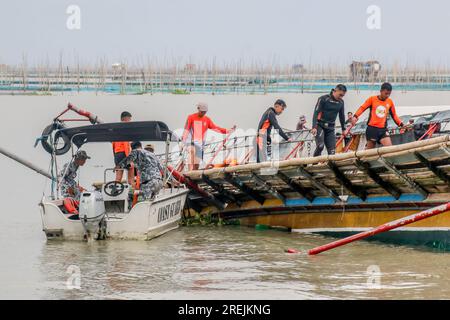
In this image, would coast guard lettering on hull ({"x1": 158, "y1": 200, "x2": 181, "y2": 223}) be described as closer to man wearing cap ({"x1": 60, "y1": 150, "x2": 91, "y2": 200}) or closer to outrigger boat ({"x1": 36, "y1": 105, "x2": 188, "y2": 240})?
outrigger boat ({"x1": 36, "y1": 105, "x2": 188, "y2": 240})

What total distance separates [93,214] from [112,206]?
6.57 feet

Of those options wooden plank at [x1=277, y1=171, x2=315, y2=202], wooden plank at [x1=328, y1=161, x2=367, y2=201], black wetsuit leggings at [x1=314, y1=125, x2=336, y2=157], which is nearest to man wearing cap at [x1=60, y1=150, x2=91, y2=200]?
wooden plank at [x1=277, y1=171, x2=315, y2=202]

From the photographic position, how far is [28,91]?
3925cm

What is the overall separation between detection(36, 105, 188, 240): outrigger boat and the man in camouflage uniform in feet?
0.54

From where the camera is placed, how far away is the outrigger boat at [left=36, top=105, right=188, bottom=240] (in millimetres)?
16109


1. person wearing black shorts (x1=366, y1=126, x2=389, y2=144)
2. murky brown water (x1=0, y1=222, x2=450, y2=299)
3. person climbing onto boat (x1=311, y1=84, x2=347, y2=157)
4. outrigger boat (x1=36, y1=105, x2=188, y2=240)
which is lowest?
murky brown water (x1=0, y1=222, x2=450, y2=299)

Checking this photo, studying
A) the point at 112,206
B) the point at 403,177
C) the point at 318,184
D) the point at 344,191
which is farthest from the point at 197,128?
the point at 403,177

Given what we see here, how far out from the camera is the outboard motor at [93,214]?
51.9ft

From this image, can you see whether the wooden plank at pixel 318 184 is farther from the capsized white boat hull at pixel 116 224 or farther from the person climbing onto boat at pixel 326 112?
the capsized white boat hull at pixel 116 224

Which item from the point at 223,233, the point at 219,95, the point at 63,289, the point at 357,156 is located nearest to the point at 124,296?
the point at 63,289

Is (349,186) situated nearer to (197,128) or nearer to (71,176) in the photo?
(197,128)

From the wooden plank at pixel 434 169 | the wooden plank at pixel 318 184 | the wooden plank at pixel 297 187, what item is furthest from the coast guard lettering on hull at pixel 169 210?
the wooden plank at pixel 434 169
